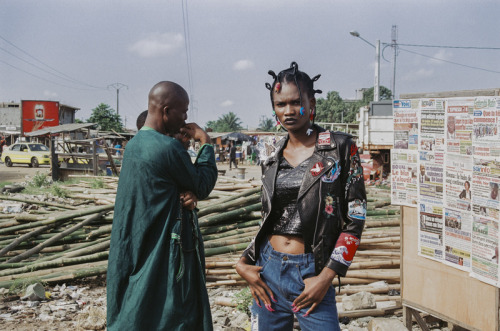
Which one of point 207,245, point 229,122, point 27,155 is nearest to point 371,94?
point 229,122

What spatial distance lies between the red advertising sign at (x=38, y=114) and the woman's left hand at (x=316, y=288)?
43.1 metres

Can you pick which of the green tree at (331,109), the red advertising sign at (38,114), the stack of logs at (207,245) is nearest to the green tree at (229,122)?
the green tree at (331,109)

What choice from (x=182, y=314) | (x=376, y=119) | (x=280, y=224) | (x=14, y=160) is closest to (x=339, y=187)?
(x=280, y=224)

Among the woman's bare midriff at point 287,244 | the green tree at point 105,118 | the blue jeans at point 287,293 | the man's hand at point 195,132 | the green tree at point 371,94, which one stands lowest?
the blue jeans at point 287,293

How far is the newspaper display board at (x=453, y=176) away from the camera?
88.5 inches

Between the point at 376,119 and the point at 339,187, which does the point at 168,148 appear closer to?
the point at 339,187

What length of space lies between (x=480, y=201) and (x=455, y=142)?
0.37m

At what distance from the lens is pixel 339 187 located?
1.79 m

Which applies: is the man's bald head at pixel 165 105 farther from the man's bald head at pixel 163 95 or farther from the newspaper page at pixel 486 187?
the newspaper page at pixel 486 187

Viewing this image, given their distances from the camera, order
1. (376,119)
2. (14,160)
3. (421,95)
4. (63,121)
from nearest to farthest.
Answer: (421,95) → (376,119) → (14,160) → (63,121)

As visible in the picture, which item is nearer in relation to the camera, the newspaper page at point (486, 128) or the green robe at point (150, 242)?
the green robe at point (150, 242)

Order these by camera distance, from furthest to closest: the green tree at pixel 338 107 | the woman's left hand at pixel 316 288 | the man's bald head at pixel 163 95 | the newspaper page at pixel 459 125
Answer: the green tree at pixel 338 107, the newspaper page at pixel 459 125, the man's bald head at pixel 163 95, the woman's left hand at pixel 316 288

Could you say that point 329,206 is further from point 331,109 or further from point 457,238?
point 331,109

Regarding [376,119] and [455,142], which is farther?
[376,119]
